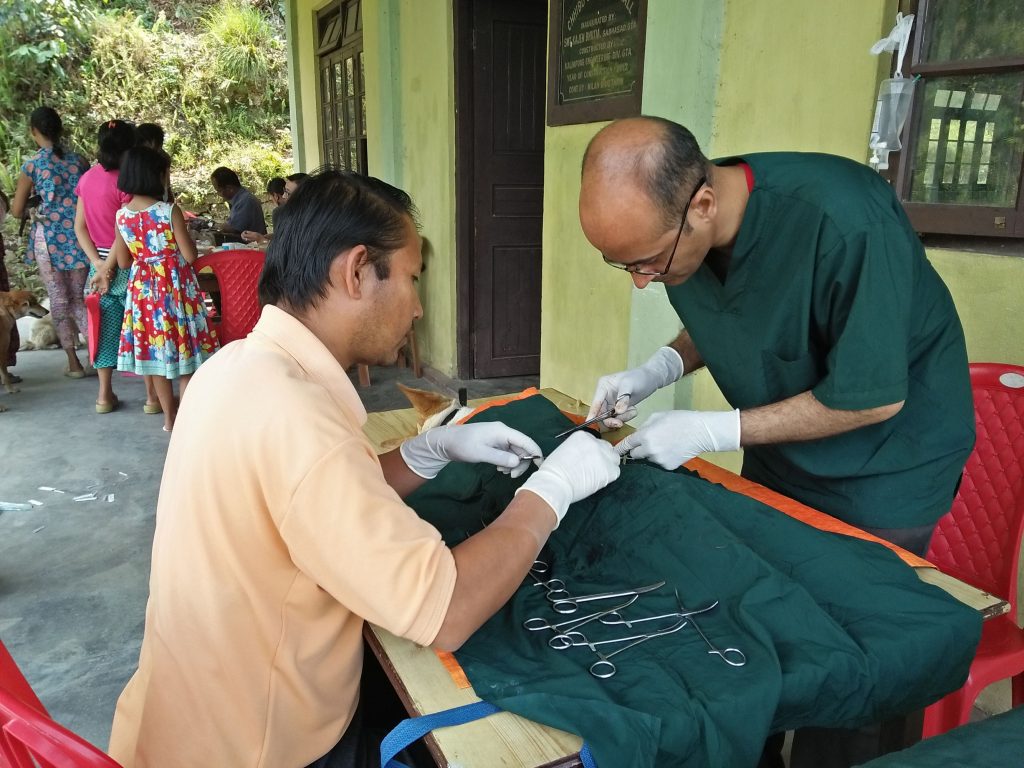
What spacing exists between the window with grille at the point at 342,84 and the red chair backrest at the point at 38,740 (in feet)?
20.0

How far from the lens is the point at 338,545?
98 centimetres

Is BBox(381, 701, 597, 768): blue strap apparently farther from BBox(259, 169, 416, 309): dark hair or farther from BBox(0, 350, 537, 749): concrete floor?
BBox(0, 350, 537, 749): concrete floor

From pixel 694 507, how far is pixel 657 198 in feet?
1.95

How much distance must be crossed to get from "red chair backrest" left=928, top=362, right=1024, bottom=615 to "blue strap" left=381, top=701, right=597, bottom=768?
1.34 meters

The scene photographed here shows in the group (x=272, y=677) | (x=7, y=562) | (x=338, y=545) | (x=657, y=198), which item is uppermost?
(x=657, y=198)

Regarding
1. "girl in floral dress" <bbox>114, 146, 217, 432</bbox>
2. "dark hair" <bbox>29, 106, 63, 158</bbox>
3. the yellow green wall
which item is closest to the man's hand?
"girl in floral dress" <bbox>114, 146, 217, 432</bbox>

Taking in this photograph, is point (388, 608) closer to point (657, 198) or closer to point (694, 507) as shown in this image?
point (694, 507)

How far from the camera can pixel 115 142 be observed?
4.57 m

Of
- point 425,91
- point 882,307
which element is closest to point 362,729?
point 882,307

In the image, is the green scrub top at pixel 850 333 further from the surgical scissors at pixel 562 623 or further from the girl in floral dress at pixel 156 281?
the girl in floral dress at pixel 156 281

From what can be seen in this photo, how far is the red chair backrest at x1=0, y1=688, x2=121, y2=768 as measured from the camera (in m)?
0.80

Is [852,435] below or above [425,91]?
below

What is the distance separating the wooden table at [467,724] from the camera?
925mm

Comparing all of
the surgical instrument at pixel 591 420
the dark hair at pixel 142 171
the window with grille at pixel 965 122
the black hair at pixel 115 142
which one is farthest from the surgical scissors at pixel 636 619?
the black hair at pixel 115 142
